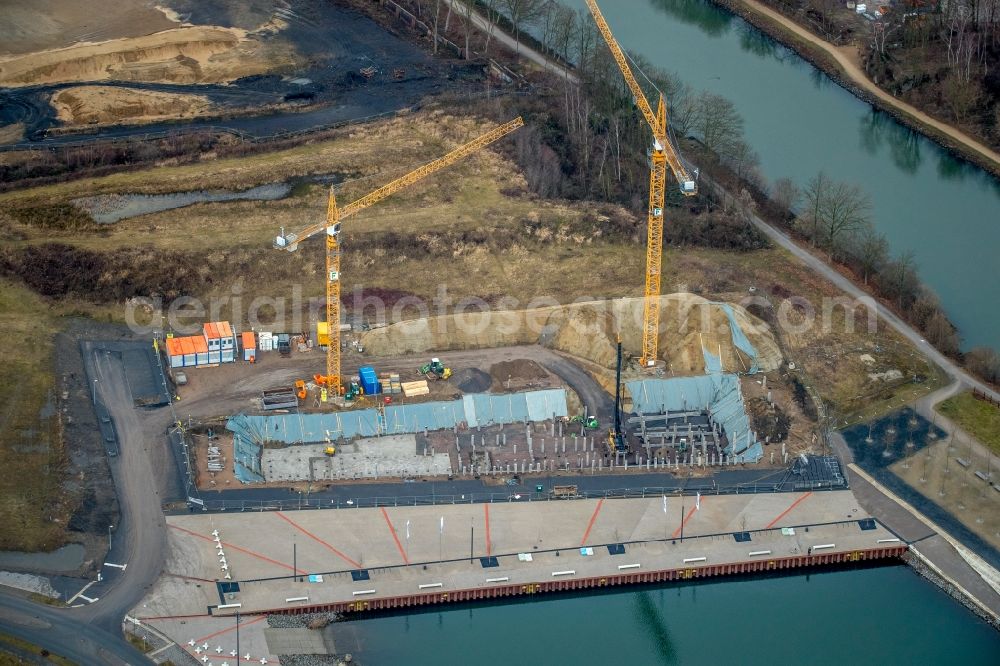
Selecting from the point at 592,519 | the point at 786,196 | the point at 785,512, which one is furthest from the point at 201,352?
the point at 786,196

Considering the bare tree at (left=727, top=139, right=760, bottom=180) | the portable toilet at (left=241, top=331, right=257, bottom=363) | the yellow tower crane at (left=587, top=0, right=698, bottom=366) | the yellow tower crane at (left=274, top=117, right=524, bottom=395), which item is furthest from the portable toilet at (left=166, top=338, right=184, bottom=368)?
the bare tree at (left=727, top=139, right=760, bottom=180)

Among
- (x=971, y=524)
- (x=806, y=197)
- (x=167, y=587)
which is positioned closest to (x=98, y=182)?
(x=167, y=587)

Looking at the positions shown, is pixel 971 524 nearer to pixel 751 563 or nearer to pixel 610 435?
pixel 751 563

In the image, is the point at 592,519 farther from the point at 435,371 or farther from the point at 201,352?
the point at 201,352

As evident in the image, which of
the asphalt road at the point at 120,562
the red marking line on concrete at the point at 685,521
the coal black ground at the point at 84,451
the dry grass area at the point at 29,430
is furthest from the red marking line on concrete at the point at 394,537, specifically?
the dry grass area at the point at 29,430

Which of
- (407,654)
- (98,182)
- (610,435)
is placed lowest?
(407,654)
